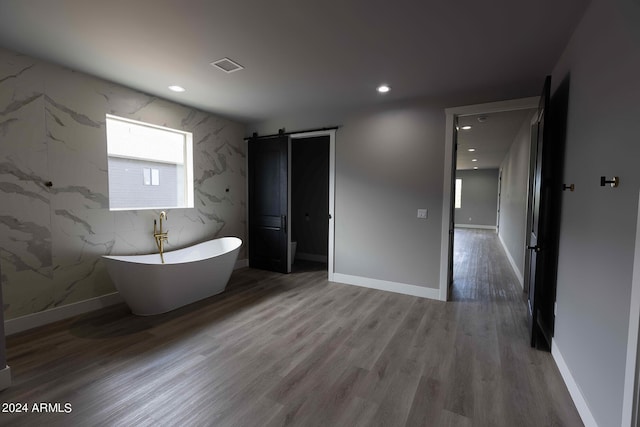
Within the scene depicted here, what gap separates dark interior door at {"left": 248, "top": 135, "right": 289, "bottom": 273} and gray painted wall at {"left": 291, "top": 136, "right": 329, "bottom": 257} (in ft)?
3.78

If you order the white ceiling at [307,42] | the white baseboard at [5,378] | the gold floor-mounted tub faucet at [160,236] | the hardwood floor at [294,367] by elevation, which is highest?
the white ceiling at [307,42]

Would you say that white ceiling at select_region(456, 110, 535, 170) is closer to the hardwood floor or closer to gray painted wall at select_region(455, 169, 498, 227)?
the hardwood floor

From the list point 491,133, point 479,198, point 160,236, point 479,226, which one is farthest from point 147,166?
point 479,226

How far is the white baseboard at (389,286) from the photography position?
3.70 meters

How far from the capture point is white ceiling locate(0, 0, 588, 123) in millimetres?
1950

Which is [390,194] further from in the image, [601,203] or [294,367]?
[294,367]

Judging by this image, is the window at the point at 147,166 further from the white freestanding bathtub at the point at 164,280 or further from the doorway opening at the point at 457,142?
the doorway opening at the point at 457,142

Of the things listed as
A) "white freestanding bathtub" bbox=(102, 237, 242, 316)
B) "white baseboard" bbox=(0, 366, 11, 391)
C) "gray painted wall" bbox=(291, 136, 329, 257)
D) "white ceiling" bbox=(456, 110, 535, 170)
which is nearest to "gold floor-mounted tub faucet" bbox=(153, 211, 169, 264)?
"white freestanding bathtub" bbox=(102, 237, 242, 316)

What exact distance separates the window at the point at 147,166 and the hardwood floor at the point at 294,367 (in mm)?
1416

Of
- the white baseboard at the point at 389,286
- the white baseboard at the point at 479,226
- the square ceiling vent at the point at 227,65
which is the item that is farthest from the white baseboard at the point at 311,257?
the white baseboard at the point at 479,226

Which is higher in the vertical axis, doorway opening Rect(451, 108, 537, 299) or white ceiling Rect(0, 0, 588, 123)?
white ceiling Rect(0, 0, 588, 123)

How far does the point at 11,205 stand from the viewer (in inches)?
104

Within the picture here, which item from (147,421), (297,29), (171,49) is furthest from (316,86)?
(147,421)

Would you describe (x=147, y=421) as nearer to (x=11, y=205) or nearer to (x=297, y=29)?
(x=11, y=205)
